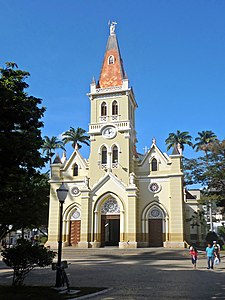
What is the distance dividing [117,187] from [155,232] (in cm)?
651

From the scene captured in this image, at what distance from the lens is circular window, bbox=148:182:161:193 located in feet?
123

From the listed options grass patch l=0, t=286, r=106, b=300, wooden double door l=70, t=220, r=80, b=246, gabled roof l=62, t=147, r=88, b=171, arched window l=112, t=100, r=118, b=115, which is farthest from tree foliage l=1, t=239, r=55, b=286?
arched window l=112, t=100, r=118, b=115

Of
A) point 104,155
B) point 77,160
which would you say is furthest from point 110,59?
point 77,160

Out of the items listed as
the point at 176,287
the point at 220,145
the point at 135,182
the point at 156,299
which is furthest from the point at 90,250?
the point at 156,299

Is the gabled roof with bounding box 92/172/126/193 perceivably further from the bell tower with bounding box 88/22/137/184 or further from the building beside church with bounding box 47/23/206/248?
the bell tower with bounding box 88/22/137/184

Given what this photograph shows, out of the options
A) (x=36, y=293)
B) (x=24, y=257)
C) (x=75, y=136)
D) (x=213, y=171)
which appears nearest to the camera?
(x=36, y=293)

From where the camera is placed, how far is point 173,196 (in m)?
36.4

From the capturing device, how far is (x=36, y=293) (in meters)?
11.2

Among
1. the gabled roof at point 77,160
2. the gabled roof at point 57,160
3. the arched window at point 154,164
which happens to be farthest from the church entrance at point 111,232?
the gabled roof at point 57,160

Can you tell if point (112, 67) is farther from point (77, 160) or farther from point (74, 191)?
point (74, 191)

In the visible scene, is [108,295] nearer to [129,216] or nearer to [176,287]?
[176,287]

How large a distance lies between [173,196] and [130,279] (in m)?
22.1

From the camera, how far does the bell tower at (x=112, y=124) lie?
128ft

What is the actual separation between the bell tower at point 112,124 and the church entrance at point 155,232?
5498mm
